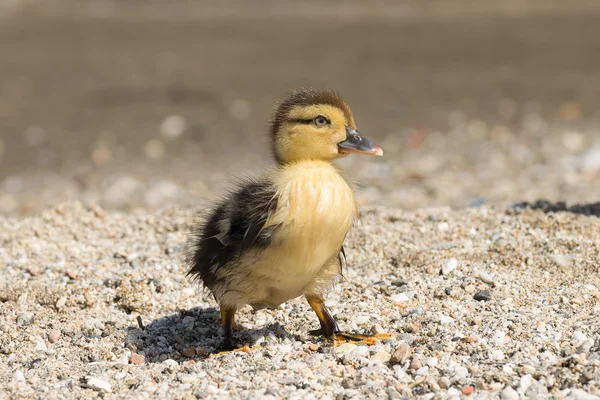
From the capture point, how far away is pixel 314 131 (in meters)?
5.32

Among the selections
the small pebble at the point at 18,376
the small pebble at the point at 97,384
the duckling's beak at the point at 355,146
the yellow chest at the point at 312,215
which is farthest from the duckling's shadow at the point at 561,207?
the small pebble at the point at 18,376

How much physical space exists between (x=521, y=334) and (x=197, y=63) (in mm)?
14223

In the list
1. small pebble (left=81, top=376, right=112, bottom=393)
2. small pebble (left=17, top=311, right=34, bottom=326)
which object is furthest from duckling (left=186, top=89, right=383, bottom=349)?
small pebble (left=17, top=311, right=34, bottom=326)

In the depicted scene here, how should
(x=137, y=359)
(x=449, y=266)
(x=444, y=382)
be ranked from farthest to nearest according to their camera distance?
1. (x=449, y=266)
2. (x=137, y=359)
3. (x=444, y=382)

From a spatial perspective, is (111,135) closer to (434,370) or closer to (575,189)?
(575,189)

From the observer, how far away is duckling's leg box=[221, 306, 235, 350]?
559 cm

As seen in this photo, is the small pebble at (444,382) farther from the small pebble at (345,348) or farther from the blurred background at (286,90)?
the blurred background at (286,90)

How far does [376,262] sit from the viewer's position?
683 cm

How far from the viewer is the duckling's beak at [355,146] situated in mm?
5375

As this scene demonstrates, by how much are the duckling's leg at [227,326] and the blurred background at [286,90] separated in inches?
87.1

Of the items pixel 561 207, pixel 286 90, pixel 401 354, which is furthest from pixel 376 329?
pixel 286 90

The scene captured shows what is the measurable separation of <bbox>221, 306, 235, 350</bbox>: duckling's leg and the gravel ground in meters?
0.16

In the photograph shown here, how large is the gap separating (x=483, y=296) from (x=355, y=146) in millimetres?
1377

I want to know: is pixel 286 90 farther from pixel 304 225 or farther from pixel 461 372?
pixel 461 372
